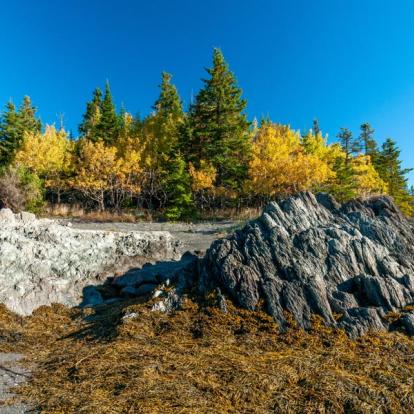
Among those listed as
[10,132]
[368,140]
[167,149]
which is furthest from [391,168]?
[10,132]

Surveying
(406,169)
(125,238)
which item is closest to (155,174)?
(125,238)

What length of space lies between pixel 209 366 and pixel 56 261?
6.95 m

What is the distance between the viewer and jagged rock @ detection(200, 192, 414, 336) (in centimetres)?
636

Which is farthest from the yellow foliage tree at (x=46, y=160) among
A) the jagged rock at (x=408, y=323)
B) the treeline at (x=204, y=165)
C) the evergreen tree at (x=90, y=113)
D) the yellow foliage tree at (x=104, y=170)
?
the jagged rock at (x=408, y=323)

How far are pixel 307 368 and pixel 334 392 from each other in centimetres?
69

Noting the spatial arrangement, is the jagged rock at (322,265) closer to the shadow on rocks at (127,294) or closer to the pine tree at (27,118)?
the shadow on rocks at (127,294)

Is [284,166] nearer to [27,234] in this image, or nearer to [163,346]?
[27,234]

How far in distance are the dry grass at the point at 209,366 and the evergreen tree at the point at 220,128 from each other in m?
29.9

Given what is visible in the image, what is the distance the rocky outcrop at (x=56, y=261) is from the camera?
28.1 feet

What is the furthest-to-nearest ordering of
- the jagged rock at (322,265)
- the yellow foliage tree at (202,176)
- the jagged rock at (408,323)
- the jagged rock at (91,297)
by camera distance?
the yellow foliage tree at (202,176) → the jagged rock at (91,297) → the jagged rock at (322,265) → the jagged rock at (408,323)

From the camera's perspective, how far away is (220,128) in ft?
120

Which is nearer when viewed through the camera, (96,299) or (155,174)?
(96,299)

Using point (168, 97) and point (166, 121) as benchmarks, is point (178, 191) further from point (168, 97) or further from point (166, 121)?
point (168, 97)

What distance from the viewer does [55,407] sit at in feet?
13.9
